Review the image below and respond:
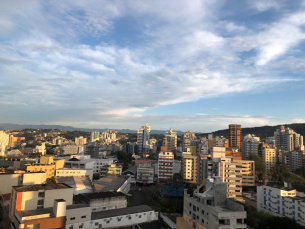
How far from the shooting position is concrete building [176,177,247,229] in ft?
35.1

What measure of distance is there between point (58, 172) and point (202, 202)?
21977 mm

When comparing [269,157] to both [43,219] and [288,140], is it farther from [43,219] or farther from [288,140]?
[43,219]

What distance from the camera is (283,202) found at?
1962cm

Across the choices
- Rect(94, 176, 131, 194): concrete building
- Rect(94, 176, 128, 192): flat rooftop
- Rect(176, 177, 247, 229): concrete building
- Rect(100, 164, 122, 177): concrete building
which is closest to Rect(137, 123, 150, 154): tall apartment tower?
Rect(100, 164, 122, 177): concrete building

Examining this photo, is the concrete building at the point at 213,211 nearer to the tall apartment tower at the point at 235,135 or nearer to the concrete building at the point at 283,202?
the concrete building at the point at 283,202

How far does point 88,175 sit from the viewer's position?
29.1m

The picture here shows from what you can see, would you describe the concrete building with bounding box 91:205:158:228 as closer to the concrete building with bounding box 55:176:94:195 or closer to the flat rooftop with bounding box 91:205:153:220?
the flat rooftop with bounding box 91:205:153:220

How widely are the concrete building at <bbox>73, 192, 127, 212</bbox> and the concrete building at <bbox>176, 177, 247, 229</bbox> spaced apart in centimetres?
651

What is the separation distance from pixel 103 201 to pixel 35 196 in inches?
225

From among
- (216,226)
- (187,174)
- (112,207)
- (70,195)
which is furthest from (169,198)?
(216,226)

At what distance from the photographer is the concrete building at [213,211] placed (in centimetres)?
1070

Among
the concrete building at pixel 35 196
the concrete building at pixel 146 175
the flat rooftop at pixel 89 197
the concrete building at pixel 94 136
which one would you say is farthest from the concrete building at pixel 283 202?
the concrete building at pixel 94 136

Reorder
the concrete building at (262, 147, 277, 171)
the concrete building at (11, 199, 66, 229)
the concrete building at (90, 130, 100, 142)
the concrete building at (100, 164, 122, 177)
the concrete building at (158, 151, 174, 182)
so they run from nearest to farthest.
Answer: the concrete building at (11, 199, 66, 229), the concrete building at (158, 151, 174, 182), the concrete building at (100, 164, 122, 177), the concrete building at (262, 147, 277, 171), the concrete building at (90, 130, 100, 142)

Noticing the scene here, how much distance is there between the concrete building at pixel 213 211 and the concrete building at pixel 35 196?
8.37m
